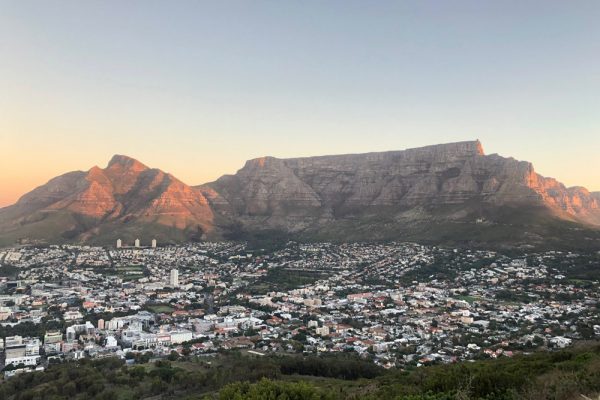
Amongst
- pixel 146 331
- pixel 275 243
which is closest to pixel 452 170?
pixel 275 243

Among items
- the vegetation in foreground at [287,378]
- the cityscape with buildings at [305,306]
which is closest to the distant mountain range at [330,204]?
the cityscape with buildings at [305,306]

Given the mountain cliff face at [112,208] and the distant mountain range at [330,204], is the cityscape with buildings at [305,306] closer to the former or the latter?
the distant mountain range at [330,204]

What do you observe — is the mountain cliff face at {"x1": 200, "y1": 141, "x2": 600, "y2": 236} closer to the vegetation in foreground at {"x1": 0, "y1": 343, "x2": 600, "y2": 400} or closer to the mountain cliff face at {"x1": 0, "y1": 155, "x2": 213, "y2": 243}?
the mountain cliff face at {"x1": 0, "y1": 155, "x2": 213, "y2": 243}

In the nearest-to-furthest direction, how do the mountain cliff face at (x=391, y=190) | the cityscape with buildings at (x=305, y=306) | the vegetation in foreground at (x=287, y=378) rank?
1. the vegetation in foreground at (x=287, y=378)
2. the cityscape with buildings at (x=305, y=306)
3. the mountain cliff face at (x=391, y=190)

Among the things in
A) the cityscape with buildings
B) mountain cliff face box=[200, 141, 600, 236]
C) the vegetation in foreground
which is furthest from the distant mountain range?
the vegetation in foreground

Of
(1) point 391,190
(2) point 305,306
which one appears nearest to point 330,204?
(1) point 391,190

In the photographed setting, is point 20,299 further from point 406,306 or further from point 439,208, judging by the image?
point 439,208

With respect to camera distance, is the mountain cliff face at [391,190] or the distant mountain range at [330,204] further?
the mountain cliff face at [391,190]
